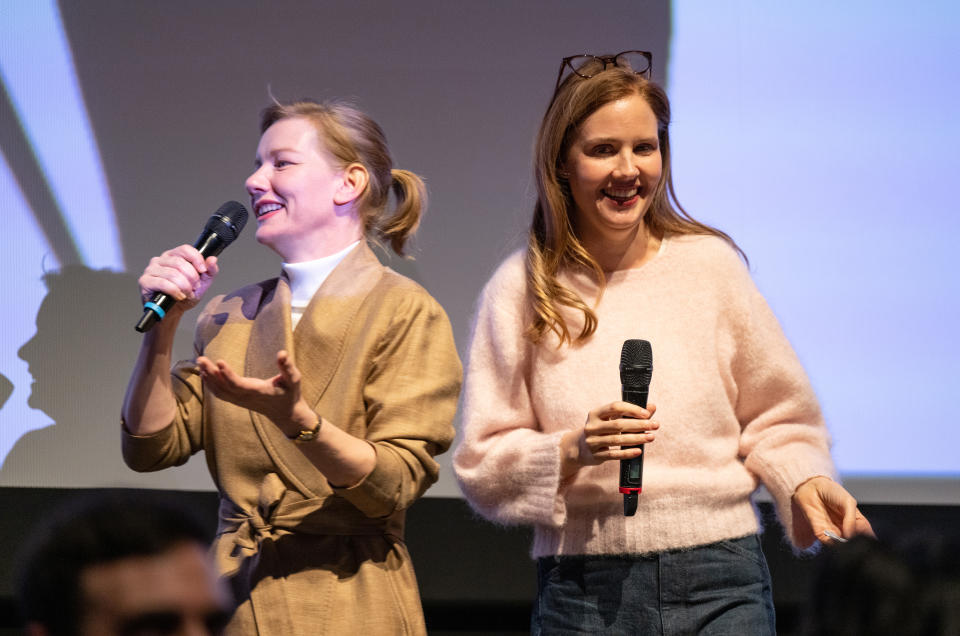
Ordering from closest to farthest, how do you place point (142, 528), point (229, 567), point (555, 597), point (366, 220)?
point (142, 528)
point (229, 567)
point (555, 597)
point (366, 220)

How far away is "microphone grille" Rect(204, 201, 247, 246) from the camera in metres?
1.87

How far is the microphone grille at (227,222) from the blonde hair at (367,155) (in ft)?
0.60

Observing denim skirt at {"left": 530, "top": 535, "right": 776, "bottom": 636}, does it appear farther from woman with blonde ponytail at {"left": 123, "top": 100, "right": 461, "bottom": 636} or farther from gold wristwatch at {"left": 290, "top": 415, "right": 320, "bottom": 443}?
gold wristwatch at {"left": 290, "top": 415, "right": 320, "bottom": 443}

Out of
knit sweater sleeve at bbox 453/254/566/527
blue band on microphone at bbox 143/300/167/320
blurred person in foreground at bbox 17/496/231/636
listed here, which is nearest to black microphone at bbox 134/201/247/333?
blue band on microphone at bbox 143/300/167/320

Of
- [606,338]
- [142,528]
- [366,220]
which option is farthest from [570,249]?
[142,528]

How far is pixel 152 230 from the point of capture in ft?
10.1

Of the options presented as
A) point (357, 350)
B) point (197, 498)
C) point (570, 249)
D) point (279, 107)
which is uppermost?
point (279, 107)

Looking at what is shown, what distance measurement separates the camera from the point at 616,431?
1.66 meters

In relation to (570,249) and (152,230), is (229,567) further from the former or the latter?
(152,230)

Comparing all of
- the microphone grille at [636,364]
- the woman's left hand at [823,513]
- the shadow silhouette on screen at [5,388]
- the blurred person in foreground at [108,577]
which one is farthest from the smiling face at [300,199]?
the shadow silhouette on screen at [5,388]

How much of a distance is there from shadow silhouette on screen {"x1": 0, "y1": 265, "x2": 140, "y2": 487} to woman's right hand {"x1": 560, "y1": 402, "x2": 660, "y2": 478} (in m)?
1.74

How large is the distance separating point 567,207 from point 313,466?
0.68 m

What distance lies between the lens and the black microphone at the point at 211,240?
171 centimetres

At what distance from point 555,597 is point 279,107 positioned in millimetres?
997
